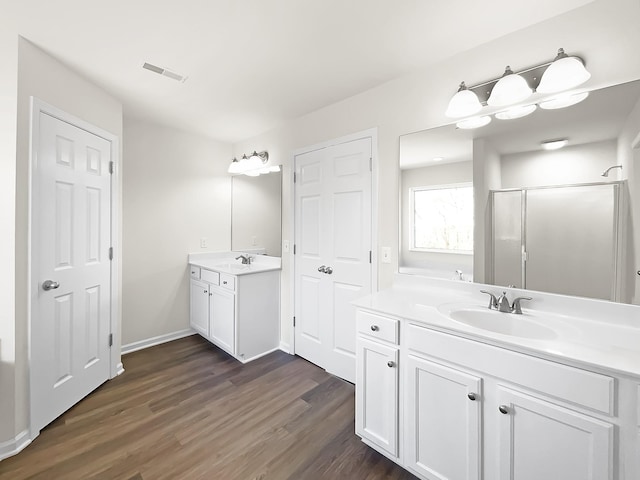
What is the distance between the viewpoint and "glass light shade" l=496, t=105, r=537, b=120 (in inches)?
61.5

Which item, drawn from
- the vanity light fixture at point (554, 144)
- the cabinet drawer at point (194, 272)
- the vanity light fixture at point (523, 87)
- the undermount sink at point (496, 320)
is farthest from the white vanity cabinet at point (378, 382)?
the cabinet drawer at point (194, 272)

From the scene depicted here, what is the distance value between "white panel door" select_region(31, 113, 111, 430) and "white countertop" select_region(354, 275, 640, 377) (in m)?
2.03

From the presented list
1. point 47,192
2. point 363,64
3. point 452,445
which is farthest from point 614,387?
point 47,192

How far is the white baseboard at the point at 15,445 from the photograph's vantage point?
1.60 metres

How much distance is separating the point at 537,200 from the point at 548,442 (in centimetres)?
115

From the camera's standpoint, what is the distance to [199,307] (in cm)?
325

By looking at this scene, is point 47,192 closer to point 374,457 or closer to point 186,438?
point 186,438

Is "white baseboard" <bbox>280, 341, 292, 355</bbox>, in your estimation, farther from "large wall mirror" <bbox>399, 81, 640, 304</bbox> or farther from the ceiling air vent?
the ceiling air vent

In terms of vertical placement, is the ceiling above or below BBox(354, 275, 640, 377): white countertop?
above

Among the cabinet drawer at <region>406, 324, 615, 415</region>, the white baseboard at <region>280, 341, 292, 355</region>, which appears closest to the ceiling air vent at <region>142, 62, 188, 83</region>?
the cabinet drawer at <region>406, 324, 615, 415</region>

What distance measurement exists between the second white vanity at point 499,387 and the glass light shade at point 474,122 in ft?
3.29

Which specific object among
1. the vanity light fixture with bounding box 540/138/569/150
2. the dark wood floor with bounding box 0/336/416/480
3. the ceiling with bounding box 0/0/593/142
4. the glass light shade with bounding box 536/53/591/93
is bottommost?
the dark wood floor with bounding box 0/336/416/480

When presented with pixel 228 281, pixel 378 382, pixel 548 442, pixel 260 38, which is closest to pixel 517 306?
pixel 548 442

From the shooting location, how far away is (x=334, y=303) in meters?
2.55
